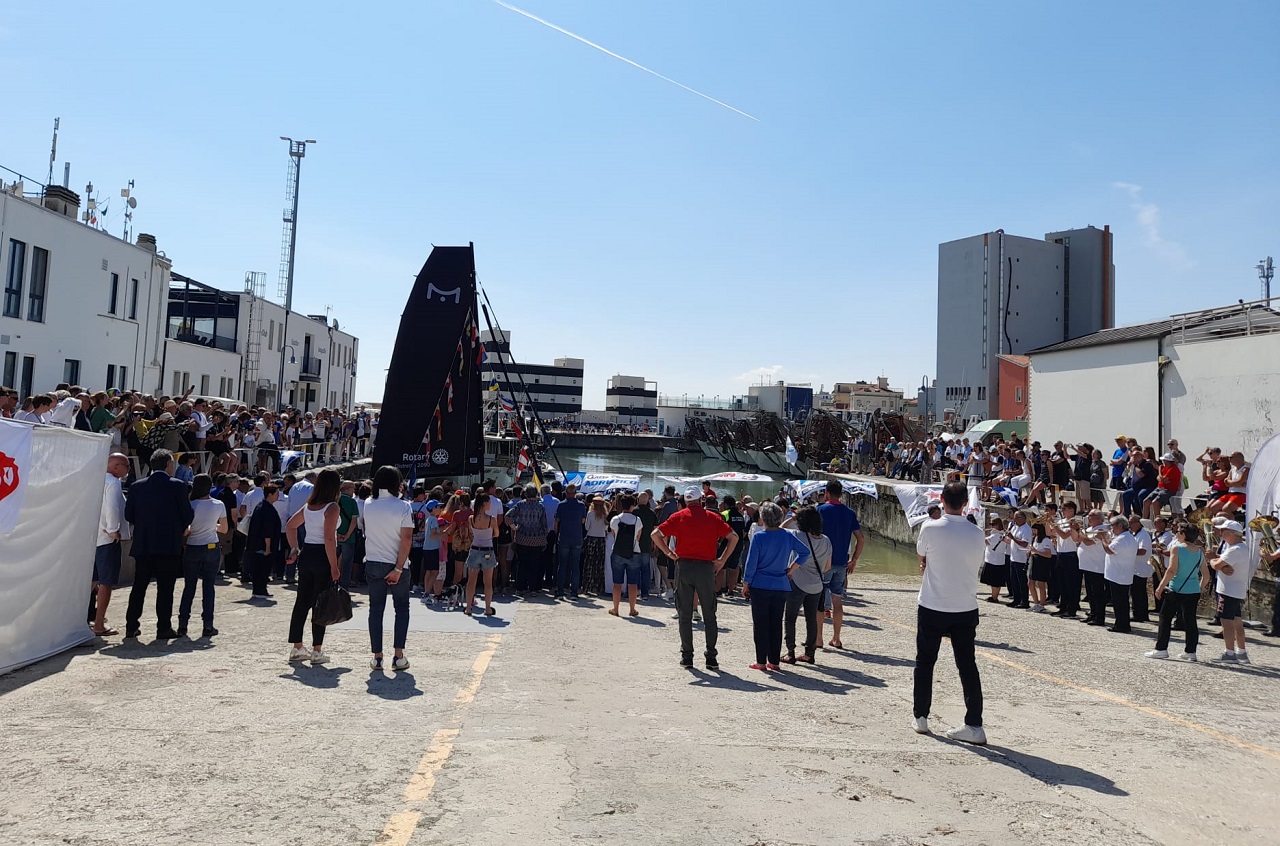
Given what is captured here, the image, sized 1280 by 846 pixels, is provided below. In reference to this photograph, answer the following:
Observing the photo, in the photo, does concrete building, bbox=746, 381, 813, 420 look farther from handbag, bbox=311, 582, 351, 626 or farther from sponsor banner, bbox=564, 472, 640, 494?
handbag, bbox=311, 582, 351, 626

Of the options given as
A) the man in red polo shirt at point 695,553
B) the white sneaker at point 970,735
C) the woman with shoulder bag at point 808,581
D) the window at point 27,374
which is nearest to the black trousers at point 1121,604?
the woman with shoulder bag at point 808,581

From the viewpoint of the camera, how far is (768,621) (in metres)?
7.92

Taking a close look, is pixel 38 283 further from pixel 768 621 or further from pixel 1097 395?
pixel 1097 395

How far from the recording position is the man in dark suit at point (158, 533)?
26.0ft

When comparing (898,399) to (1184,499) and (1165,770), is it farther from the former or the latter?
(1165,770)

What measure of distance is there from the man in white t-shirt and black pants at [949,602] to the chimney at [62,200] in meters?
26.8

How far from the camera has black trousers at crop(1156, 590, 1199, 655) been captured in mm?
9297

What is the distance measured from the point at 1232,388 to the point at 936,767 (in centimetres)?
2059

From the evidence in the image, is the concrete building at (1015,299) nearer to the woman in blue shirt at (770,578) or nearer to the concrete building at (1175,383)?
the concrete building at (1175,383)

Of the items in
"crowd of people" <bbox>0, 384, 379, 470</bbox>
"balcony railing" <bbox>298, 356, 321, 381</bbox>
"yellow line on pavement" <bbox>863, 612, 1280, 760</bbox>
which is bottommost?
"yellow line on pavement" <bbox>863, 612, 1280, 760</bbox>

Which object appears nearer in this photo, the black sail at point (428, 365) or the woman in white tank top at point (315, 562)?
the woman in white tank top at point (315, 562)

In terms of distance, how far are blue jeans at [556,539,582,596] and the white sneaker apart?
23.7ft

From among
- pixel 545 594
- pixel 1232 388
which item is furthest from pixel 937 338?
pixel 545 594

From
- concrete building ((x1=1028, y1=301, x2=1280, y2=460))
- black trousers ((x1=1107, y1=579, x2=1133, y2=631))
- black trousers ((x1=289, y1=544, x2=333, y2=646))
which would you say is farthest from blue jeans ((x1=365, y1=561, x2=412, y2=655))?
concrete building ((x1=1028, y1=301, x2=1280, y2=460))
